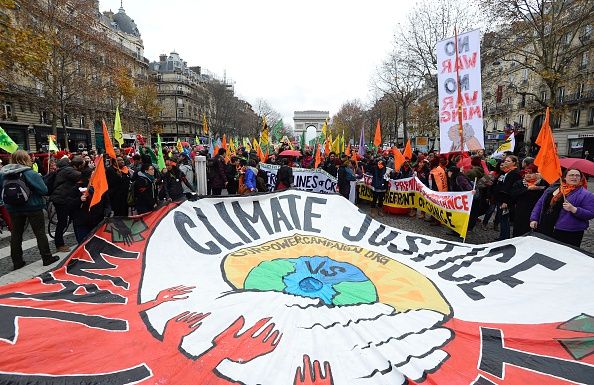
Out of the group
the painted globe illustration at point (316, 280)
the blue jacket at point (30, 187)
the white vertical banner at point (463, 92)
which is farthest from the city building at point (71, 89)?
the white vertical banner at point (463, 92)

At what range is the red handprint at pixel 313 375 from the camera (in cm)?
244

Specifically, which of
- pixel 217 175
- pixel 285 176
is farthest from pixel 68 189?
pixel 285 176

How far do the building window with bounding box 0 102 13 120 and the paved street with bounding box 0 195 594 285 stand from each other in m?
33.6

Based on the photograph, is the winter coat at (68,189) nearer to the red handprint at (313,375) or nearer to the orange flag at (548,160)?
the red handprint at (313,375)

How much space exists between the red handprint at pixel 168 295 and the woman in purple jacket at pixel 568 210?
4.99 meters

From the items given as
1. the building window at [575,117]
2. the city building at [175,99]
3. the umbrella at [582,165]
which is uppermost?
the city building at [175,99]

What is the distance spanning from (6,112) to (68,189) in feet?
124

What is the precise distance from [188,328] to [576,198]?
5.18 meters

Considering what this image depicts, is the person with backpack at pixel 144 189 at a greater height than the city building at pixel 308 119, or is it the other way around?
the city building at pixel 308 119

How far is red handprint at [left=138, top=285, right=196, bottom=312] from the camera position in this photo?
341cm

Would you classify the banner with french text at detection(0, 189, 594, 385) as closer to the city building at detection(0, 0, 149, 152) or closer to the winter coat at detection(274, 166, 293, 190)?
the winter coat at detection(274, 166, 293, 190)

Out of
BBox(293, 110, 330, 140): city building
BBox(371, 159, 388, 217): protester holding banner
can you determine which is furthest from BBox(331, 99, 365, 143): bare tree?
BBox(371, 159, 388, 217): protester holding banner

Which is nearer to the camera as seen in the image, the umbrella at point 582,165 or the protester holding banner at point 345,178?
the umbrella at point 582,165

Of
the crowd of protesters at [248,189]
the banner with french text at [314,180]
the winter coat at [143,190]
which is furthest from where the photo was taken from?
the banner with french text at [314,180]
